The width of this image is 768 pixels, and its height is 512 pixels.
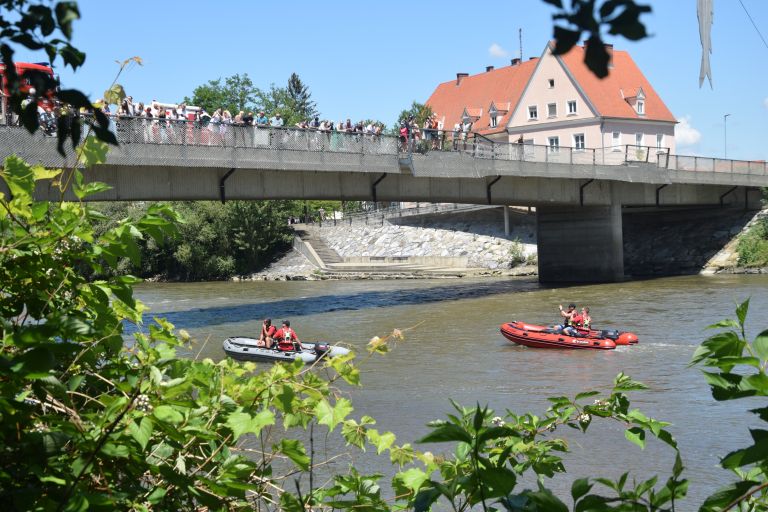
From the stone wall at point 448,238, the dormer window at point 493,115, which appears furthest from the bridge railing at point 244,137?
the dormer window at point 493,115

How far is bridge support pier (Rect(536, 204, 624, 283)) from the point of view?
147 feet

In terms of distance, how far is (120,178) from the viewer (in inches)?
1034

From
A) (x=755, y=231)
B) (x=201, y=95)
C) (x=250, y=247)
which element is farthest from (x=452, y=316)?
(x=201, y=95)

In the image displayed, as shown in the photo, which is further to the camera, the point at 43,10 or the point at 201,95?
the point at 201,95

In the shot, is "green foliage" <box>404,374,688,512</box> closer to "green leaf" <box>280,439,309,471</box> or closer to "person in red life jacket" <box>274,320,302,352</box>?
"green leaf" <box>280,439,309,471</box>

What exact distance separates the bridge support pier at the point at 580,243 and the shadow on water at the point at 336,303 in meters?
1.72

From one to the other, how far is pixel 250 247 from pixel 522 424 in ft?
195

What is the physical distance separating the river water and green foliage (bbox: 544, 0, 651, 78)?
2.50 metres

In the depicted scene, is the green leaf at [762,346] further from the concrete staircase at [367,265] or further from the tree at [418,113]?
the tree at [418,113]

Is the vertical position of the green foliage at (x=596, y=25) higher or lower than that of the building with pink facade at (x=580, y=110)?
lower

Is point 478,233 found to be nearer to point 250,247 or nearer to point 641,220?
point 641,220

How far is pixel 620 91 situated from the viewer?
236 feet

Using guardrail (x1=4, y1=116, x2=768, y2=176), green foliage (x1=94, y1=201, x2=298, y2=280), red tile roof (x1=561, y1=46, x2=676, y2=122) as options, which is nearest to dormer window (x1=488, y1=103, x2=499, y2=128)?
red tile roof (x1=561, y1=46, x2=676, y2=122)

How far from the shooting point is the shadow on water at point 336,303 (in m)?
34.0
